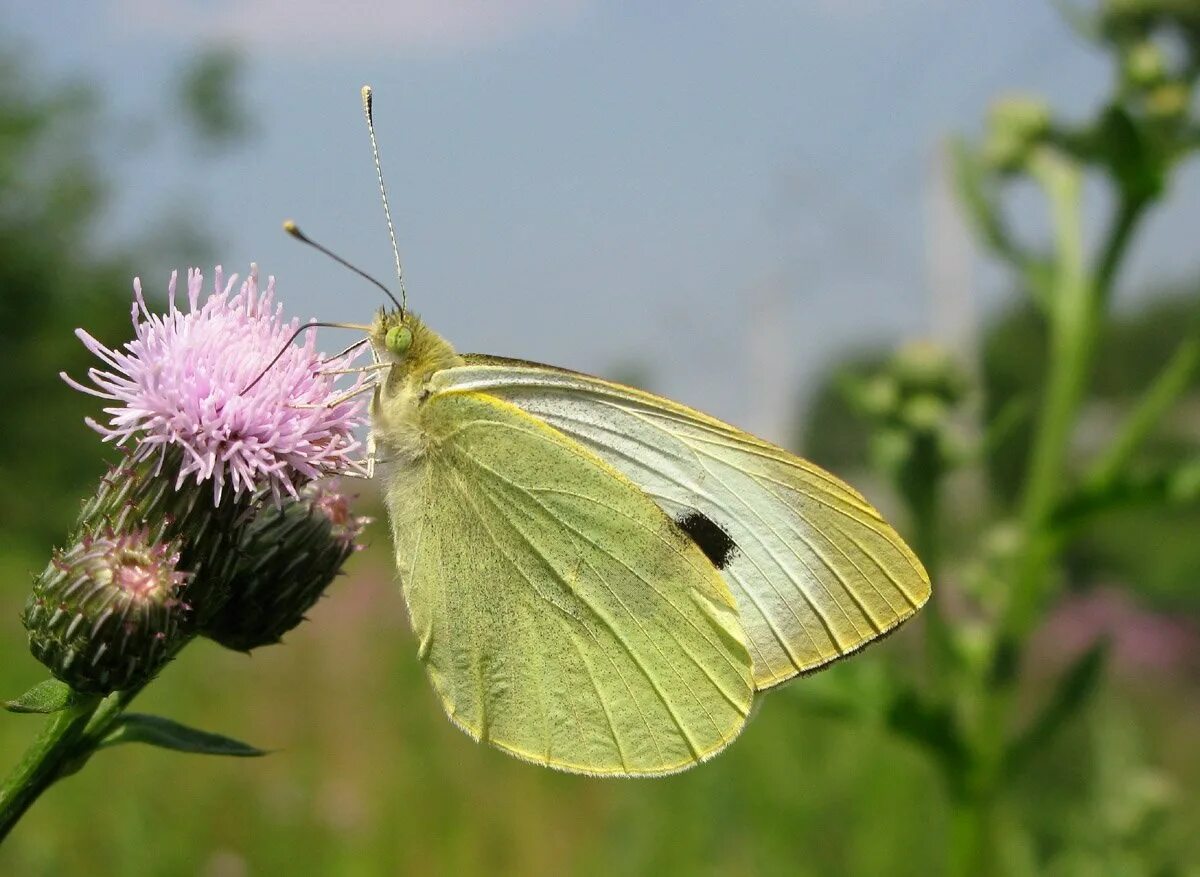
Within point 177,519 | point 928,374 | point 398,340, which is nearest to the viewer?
point 177,519

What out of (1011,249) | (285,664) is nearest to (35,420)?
(285,664)

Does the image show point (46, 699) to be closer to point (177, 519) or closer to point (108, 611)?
point (108, 611)

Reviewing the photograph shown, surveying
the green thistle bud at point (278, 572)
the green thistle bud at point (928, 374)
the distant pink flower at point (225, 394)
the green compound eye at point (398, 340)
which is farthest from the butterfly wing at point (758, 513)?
the green thistle bud at point (928, 374)

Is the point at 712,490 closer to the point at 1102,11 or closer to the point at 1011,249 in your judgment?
the point at 1011,249

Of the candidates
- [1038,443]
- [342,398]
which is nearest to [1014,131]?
[1038,443]

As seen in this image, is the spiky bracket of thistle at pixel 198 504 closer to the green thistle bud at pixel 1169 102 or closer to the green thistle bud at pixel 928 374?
the green thistle bud at pixel 928 374

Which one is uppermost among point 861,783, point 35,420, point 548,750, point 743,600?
point 35,420
